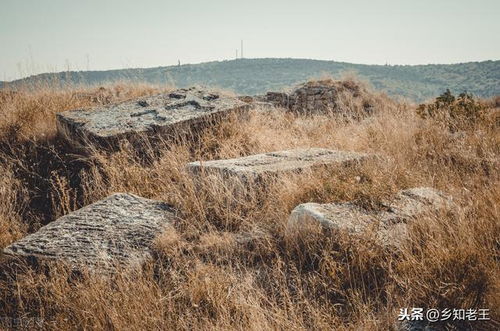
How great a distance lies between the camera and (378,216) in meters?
2.81

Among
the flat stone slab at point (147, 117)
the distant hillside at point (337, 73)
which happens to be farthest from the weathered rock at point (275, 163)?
the distant hillside at point (337, 73)

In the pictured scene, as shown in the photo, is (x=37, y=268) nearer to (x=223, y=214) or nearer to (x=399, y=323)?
(x=223, y=214)

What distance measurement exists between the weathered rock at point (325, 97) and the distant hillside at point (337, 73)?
32.2m

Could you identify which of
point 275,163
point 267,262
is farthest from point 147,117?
point 267,262

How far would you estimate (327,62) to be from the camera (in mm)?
109938

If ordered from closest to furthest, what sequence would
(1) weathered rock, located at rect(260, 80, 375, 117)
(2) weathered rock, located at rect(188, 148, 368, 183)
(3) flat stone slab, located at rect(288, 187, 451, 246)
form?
(3) flat stone slab, located at rect(288, 187, 451, 246), (2) weathered rock, located at rect(188, 148, 368, 183), (1) weathered rock, located at rect(260, 80, 375, 117)

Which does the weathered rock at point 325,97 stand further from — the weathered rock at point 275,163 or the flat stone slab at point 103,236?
the flat stone slab at point 103,236

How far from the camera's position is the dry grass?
6.81ft

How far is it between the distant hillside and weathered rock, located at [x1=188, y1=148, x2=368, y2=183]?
4176 cm

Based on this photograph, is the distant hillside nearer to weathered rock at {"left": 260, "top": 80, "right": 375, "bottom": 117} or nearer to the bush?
weathered rock at {"left": 260, "top": 80, "right": 375, "bottom": 117}

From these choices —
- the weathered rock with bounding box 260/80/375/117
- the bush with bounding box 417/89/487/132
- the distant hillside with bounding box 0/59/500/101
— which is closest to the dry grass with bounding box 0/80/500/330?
the bush with bounding box 417/89/487/132

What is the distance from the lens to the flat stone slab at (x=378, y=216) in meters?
2.59

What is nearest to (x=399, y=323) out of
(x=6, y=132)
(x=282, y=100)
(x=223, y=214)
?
(x=223, y=214)

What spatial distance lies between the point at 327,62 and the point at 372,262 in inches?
4549
